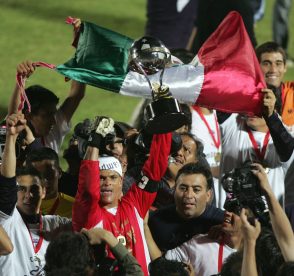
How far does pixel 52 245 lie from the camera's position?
5.80 m

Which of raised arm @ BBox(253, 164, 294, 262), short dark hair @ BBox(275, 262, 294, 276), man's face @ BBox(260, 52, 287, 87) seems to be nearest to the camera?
short dark hair @ BBox(275, 262, 294, 276)

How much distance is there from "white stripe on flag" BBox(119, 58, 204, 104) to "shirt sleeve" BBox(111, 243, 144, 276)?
1.48m

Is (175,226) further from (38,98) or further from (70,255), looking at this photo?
(70,255)

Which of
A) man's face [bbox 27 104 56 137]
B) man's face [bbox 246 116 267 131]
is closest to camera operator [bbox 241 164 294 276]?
man's face [bbox 246 116 267 131]

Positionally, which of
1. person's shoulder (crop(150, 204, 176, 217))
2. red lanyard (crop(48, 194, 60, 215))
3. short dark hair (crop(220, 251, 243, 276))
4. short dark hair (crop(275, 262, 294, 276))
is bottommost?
short dark hair (crop(275, 262, 294, 276))

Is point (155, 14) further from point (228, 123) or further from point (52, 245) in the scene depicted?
point (52, 245)

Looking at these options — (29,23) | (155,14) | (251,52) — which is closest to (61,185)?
(251,52)

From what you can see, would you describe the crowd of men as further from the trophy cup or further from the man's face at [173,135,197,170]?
the trophy cup

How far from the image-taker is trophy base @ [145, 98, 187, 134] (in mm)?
6625

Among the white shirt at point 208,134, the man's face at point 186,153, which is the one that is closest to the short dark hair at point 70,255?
the man's face at point 186,153

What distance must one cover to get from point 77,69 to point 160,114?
2.78 feet

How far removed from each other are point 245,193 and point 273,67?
94.9 inches

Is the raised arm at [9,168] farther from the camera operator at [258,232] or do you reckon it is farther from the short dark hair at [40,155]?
the camera operator at [258,232]

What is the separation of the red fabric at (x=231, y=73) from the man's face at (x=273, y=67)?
3.83 ft
